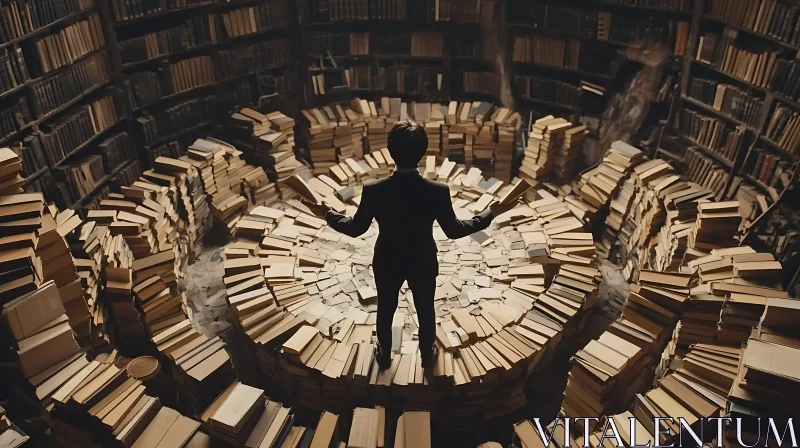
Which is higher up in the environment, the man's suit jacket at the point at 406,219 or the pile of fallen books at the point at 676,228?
the man's suit jacket at the point at 406,219

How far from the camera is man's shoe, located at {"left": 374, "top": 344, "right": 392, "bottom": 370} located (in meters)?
4.72

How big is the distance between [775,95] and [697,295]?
258 cm

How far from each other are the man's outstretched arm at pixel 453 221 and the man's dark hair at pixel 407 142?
0.35 meters

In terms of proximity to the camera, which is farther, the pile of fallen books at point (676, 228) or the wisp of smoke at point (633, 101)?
the wisp of smoke at point (633, 101)

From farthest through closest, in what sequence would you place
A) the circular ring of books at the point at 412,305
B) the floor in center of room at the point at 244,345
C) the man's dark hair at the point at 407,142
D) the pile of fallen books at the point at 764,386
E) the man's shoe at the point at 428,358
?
the floor in center of room at the point at 244,345 < the circular ring of books at the point at 412,305 < the man's shoe at the point at 428,358 < the man's dark hair at the point at 407,142 < the pile of fallen books at the point at 764,386

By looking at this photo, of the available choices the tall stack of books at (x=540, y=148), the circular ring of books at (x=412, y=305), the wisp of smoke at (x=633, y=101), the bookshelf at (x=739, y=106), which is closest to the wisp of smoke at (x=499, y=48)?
the tall stack of books at (x=540, y=148)

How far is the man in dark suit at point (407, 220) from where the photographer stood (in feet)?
12.5

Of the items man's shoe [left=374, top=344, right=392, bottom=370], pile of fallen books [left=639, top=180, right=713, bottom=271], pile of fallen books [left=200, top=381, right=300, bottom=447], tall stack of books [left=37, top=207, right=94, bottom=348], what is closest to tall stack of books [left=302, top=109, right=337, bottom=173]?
tall stack of books [left=37, top=207, right=94, bottom=348]

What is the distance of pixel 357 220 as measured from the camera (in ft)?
13.5

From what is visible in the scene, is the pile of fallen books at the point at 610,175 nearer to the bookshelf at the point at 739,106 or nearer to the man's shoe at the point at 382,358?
the bookshelf at the point at 739,106

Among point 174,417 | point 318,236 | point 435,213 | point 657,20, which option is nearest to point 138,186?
point 318,236

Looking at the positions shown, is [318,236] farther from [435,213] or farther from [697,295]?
[697,295]

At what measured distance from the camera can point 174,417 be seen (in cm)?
395

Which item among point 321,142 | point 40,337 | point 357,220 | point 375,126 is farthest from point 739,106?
point 40,337
